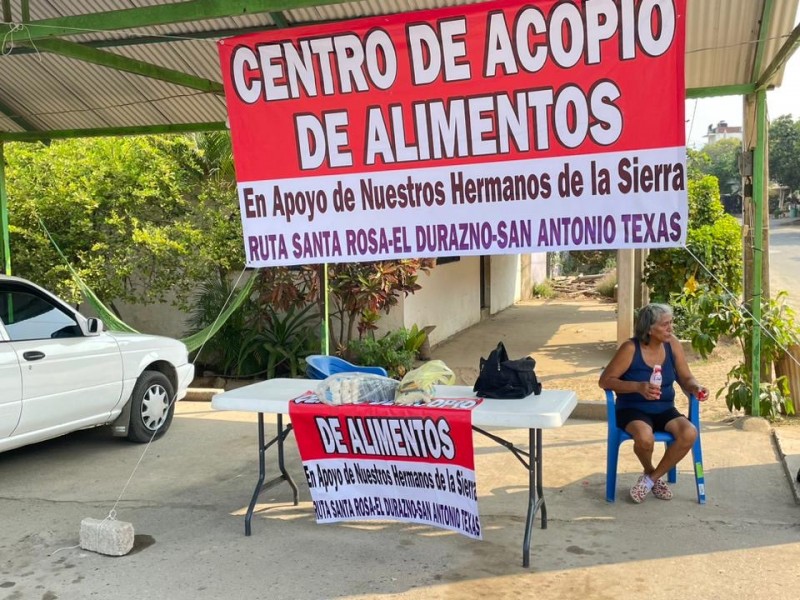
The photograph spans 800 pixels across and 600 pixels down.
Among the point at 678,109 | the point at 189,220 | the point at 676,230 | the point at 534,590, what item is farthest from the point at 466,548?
the point at 189,220

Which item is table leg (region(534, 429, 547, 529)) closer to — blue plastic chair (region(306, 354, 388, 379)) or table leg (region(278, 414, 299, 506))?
blue plastic chair (region(306, 354, 388, 379))

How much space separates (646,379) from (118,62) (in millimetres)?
4591

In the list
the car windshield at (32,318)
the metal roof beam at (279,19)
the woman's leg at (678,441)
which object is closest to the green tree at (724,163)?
the metal roof beam at (279,19)

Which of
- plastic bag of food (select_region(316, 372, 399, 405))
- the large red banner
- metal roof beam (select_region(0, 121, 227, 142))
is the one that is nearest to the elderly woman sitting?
the large red banner

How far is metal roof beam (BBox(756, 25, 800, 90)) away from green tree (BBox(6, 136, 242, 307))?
6.16 m

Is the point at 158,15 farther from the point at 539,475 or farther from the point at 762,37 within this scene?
the point at 762,37

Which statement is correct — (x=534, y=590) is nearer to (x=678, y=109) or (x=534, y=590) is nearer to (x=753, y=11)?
(x=678, y=109)

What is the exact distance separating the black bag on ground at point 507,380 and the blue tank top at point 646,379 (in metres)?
0.87

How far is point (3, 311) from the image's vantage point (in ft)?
19.2

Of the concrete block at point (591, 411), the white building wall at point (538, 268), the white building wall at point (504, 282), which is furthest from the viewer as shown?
the white building wall at point (538, 268)

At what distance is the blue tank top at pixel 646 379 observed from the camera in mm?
5039

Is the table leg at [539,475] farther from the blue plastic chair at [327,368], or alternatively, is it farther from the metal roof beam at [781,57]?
the metal roof beam at [781,57]

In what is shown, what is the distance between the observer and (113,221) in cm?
985

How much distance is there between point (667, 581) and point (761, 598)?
43 centimetres
